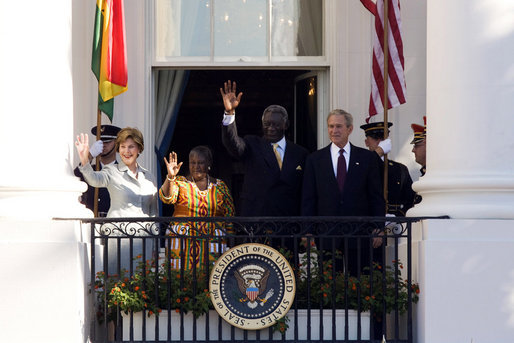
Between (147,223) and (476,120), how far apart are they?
115 inches

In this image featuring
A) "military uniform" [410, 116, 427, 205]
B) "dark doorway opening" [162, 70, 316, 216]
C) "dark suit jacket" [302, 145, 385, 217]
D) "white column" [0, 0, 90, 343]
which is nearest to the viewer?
"white column" [0, 0, 90, 343]

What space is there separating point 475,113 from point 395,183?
206 cm

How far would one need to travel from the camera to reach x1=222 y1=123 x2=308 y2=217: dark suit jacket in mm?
9711

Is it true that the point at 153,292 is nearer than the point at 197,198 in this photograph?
Yes

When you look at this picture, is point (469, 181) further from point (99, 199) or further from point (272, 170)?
point (99, 199)

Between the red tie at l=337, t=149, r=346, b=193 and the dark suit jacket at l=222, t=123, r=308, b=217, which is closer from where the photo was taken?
the red tie at l=337, t=149, r=346, b=193

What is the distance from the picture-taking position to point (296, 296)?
8.97m

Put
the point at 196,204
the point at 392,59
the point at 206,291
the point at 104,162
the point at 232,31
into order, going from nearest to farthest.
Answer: the point at 206,291, the point at 196,204, the point at 104,162, the point at 392,59, the point at 232,31

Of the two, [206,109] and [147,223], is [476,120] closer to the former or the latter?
[147,223]

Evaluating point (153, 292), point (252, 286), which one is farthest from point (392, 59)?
point (153, 292)

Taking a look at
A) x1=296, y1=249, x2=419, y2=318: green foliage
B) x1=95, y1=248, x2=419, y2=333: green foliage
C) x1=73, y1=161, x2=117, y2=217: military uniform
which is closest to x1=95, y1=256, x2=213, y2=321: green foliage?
x1=95, y1=248, x2=419, y2=333: green foliage

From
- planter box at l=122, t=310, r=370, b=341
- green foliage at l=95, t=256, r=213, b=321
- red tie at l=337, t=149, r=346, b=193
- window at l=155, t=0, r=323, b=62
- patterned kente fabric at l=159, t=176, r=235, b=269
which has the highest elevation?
window at l=155, t=0, r=323, b=62

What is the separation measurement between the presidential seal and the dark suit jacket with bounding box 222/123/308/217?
83 cm

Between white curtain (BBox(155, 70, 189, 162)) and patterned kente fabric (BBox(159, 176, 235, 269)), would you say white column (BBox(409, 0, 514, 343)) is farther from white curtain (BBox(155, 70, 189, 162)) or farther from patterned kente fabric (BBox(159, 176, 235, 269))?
white curtain (BBox(155, 70, 189, 162))
